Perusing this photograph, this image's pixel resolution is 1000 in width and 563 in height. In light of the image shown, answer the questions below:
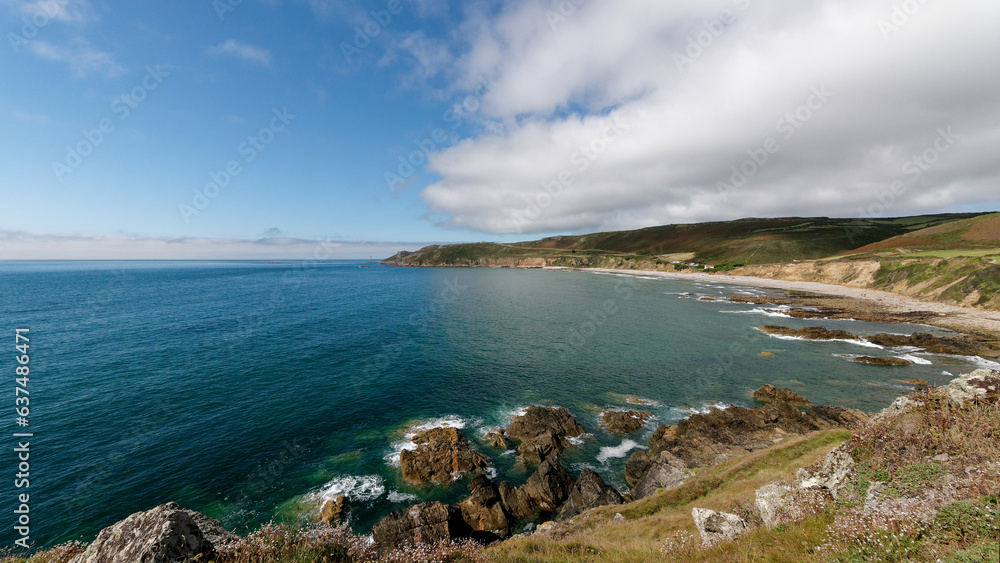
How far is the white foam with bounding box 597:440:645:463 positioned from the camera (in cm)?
2673

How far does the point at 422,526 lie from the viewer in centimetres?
1855

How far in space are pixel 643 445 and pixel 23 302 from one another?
474 feet

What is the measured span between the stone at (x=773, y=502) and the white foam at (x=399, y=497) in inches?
745

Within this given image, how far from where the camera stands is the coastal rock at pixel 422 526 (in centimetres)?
1798

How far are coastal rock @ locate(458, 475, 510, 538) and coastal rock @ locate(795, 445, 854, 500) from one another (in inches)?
580

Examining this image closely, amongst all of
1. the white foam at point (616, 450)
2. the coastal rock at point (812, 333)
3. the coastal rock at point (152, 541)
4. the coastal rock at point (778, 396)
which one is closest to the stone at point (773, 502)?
the white foam at point (616, 450)

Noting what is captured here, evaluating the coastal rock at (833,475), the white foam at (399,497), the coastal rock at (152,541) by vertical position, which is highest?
the coastal rock at (152,541)

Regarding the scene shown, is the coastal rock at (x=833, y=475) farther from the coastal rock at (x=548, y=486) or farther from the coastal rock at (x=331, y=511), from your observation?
the coastal rock at (x=331, y=511)

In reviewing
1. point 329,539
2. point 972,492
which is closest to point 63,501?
point 329,539

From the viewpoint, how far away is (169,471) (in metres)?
23.5

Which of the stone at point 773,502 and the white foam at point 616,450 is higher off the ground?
the stone at point 773,502

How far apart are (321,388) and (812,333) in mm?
74353

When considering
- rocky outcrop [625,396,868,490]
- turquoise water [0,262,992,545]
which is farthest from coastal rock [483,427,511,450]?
rocky outcrop [625,396,868,490]

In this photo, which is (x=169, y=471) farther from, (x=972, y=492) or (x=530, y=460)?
(x=972, y=492)
